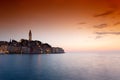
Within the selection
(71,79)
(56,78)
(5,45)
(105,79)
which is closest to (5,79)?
(56,78)

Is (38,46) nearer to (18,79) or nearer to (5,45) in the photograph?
(5,45)

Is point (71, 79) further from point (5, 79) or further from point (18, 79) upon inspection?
point (5, 79)

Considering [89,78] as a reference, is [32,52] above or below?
above

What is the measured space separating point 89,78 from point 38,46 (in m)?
169

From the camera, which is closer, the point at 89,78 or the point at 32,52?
the point at 89,78

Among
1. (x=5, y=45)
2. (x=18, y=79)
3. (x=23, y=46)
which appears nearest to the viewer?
(x=18, y=79)

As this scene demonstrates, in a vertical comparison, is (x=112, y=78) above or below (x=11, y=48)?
below

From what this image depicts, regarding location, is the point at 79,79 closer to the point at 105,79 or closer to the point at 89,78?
the point at 89,78

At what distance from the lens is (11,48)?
592 feet

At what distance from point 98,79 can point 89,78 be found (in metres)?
1.54

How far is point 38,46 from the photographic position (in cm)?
19562

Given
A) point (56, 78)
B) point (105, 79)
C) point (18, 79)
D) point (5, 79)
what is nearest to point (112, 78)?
point (105, 79)

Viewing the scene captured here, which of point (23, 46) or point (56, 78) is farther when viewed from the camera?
point (23, 46)

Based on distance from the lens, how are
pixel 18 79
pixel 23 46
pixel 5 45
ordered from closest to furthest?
pixel 18 79
pixel 5 45
pixel 23 46
